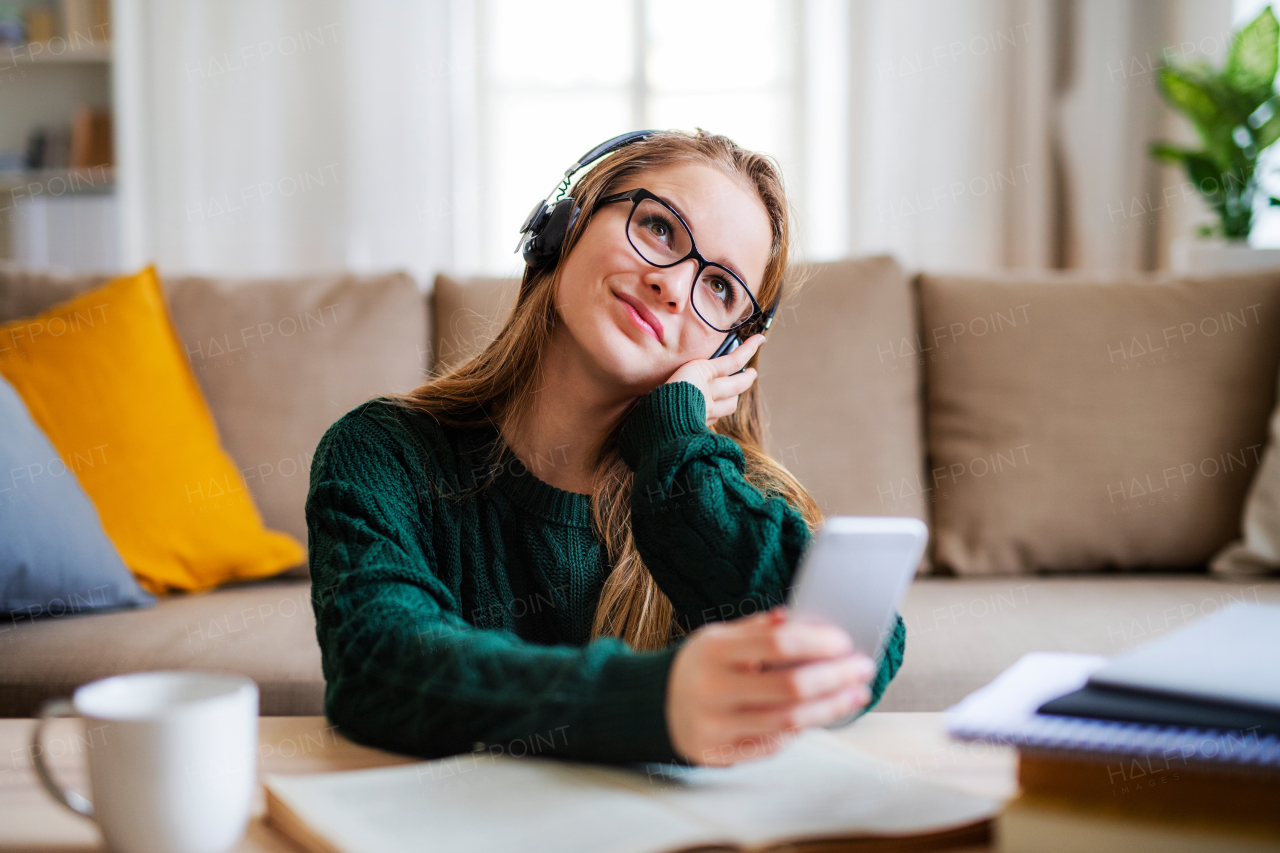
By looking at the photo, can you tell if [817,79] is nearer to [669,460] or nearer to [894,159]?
[894,159]

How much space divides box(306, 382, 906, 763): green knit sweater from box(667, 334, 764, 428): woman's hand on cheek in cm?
5

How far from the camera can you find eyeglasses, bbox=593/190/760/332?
1.06m

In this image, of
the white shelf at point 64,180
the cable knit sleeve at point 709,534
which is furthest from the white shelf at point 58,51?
the cable knit sleeve at point 709,534

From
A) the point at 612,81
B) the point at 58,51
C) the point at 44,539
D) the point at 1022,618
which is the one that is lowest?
the point at 1022,618

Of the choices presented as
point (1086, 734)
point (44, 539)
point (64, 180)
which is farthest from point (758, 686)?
point (64, 180)

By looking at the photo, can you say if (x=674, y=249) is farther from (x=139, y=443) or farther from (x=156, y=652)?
(x=139, y=443)

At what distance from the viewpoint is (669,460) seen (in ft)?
2.91

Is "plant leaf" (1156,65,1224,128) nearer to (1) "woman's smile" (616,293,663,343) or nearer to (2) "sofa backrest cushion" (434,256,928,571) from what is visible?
(2) "sofa backrest cushion" (434,256,928,571)

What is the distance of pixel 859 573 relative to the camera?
0.51 m

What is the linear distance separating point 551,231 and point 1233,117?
84.0 inches

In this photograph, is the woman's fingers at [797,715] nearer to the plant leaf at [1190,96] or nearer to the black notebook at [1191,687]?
the black notebook at [1191,687]

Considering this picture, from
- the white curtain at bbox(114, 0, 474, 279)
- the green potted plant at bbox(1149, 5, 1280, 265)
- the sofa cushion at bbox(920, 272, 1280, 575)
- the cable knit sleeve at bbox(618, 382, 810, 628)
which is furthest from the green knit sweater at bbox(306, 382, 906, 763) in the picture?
the white curtain at bbox(114, 0, 474, 279)

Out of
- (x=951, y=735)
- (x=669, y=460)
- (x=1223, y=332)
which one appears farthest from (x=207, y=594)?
(x=1223, y=332)

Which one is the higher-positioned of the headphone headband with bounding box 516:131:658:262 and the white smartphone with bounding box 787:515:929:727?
the headphone headband with bounding box 516:131:658:262
